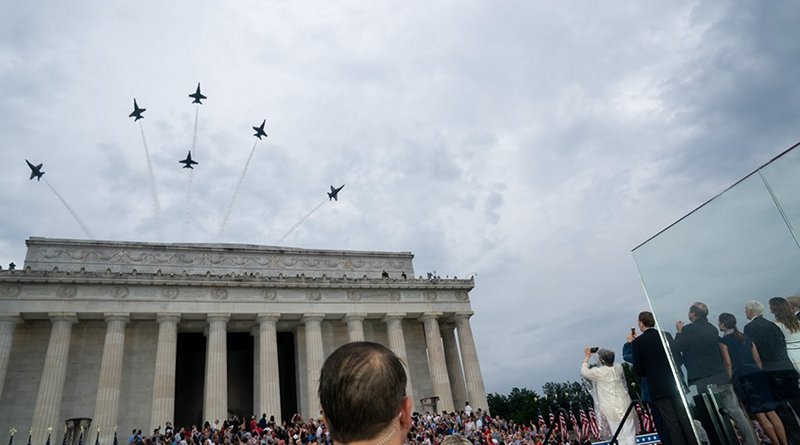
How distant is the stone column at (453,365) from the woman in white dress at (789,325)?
3996 centimetres

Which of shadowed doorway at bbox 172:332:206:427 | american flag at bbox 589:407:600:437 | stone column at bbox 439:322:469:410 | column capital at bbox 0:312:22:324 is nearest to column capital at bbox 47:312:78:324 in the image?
column capital at bbox 0:312:22:324

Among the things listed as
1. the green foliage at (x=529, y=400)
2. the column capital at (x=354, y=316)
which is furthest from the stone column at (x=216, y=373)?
the green foliage at (x=529, y=400)

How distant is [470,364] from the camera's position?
41.6m

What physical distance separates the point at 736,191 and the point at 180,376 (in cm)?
4673

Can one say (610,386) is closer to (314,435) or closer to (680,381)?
(680,381)

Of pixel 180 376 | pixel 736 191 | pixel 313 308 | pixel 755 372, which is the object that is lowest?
pixel 755 372

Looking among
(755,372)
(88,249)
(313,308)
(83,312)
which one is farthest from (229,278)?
(755,372)

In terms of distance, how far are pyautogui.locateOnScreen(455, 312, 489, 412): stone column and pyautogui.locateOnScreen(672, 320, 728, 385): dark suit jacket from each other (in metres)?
35.2

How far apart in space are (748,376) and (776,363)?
41 cm

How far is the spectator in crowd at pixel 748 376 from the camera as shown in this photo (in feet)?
18.2

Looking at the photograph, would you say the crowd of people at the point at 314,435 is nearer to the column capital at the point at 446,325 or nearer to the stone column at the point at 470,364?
the stone column at the point at 470,364

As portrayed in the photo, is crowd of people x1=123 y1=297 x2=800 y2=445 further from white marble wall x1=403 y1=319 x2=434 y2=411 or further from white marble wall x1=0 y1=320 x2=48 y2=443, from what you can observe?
white marble wall x1=0 y1=320 x2=48 y2=443

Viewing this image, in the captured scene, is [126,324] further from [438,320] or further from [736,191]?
[736,191]

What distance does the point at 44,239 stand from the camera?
38094mm
